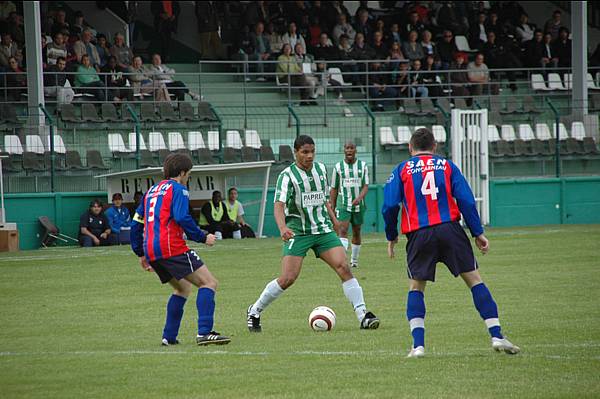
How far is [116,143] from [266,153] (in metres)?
3.57

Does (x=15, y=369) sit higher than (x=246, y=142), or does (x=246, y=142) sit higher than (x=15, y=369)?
(x=246, y=142)

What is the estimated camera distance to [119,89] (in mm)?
25406

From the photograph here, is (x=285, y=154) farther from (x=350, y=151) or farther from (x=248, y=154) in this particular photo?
(x=350, y=151)

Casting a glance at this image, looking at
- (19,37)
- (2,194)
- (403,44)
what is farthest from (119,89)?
(403,44)

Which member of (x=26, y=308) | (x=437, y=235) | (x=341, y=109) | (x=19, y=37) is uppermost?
(x=19, y=37)

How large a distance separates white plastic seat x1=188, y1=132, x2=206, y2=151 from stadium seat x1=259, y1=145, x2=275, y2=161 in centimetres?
138

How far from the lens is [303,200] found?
10.3m

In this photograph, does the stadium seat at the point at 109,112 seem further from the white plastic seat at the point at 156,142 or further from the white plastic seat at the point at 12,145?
the white plastic seat at the point at 12,145

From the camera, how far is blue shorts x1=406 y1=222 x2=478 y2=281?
8.20m

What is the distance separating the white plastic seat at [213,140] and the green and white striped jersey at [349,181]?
7760 mm

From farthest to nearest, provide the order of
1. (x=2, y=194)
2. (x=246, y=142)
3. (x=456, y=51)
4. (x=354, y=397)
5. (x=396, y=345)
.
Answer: (x=456, y=51) < (x=246, y=142) < (x=2, y=194) < (x=396, y=345) < (x=354, y=397)

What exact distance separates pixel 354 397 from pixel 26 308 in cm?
677

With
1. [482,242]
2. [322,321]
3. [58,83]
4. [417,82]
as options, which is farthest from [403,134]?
[482,242]

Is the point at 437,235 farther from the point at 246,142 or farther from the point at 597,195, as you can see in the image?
the point at 597,195
